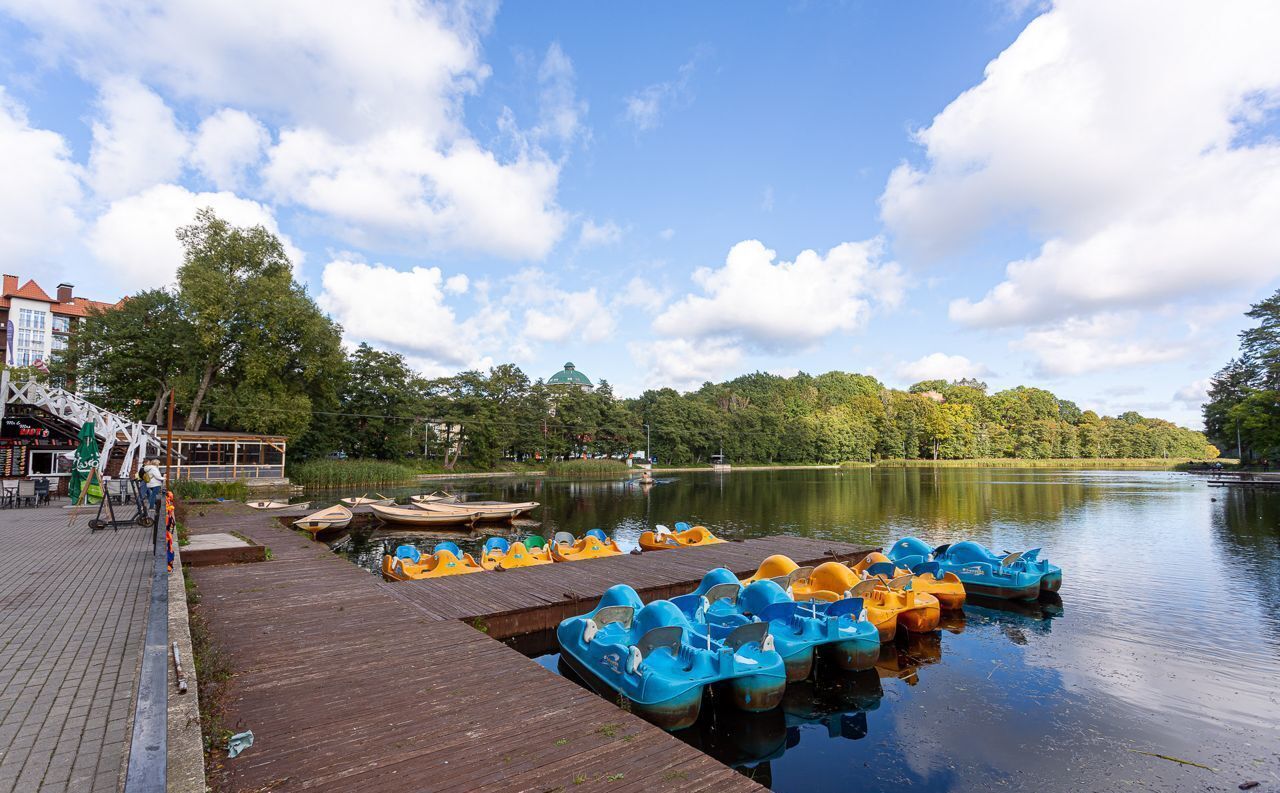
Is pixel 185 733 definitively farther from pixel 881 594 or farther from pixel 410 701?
pixel 881 594

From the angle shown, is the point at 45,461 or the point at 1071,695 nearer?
the point at 1071,695

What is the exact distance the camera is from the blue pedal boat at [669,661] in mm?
6520

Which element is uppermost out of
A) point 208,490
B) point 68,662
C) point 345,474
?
point 68,662

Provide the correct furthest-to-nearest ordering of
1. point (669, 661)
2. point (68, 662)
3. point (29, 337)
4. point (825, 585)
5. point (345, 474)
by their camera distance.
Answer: point (29, 337)
point (345, 474)
point (825, 585)
point (669, 661)
point (68, 662)

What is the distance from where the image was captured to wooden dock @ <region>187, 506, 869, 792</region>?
424 centimetres

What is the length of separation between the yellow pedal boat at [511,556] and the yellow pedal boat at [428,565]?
0.36m

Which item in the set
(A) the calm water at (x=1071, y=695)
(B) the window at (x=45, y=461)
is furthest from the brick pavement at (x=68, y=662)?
(B) the window at (x=45, y=461)

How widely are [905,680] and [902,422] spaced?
329 ft

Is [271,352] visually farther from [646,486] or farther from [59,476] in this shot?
[646,486]

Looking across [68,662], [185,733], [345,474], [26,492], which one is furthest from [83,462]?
[345,474]

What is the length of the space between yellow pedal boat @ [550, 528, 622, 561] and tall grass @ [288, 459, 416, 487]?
3256cm

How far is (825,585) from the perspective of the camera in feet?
34.6

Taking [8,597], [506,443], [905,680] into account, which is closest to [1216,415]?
[506,443]

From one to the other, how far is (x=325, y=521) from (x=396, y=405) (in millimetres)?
33760
